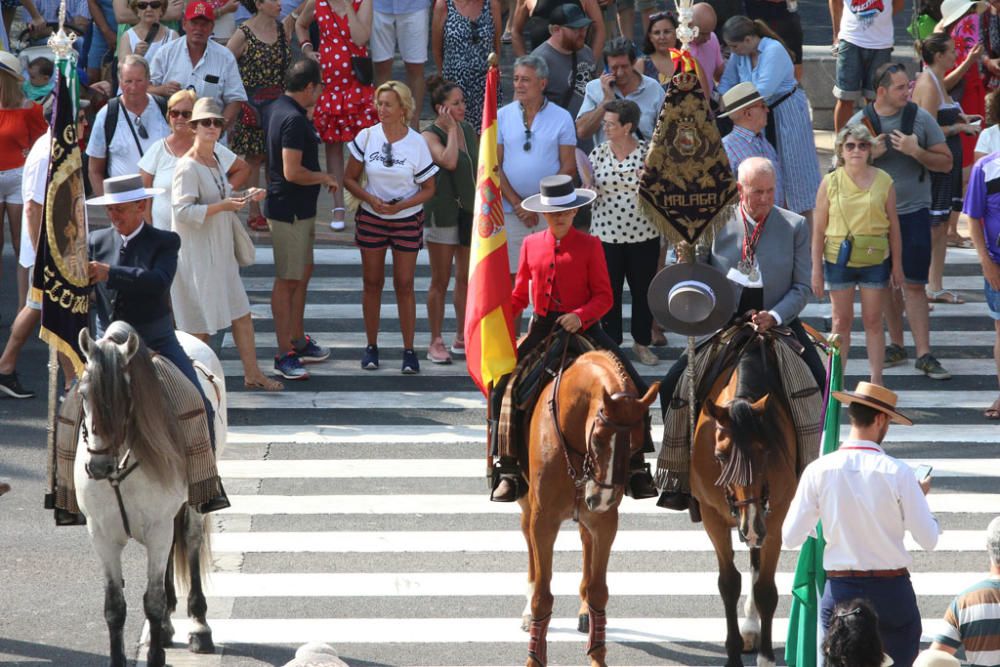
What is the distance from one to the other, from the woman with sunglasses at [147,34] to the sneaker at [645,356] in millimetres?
5920

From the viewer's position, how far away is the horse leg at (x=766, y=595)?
922 cm

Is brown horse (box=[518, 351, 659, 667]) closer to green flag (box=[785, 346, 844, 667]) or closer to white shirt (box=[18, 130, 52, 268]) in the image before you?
green flag (box=[785, 346, 844, 667])

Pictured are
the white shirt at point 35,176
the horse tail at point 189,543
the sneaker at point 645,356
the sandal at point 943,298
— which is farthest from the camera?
the sandal at point 943,298

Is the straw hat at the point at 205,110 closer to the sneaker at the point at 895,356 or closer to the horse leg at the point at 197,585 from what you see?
the horse leg at the point at 197,585

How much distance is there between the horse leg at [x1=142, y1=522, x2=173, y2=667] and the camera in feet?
29.9

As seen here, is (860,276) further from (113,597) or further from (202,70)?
(113,597)

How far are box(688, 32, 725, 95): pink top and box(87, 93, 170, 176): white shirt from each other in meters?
5.52

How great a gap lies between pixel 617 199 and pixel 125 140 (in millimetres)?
4496

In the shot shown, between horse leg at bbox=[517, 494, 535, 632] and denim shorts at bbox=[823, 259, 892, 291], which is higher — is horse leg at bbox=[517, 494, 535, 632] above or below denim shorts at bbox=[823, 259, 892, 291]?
below

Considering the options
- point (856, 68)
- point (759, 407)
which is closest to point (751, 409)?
point (759, 407)

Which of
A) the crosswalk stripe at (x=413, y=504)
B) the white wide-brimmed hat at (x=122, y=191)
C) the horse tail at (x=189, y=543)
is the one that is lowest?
the crosswalk stripe at (x=413, y=504)

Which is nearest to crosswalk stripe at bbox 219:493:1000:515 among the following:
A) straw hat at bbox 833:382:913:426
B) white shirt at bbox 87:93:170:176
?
white shirt at bbox 87:93:170:176

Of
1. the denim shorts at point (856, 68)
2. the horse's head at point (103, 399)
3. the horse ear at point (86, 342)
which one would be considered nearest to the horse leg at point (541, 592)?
the horse's head at point (103, 399)

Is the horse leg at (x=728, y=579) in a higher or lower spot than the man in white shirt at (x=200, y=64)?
lower
